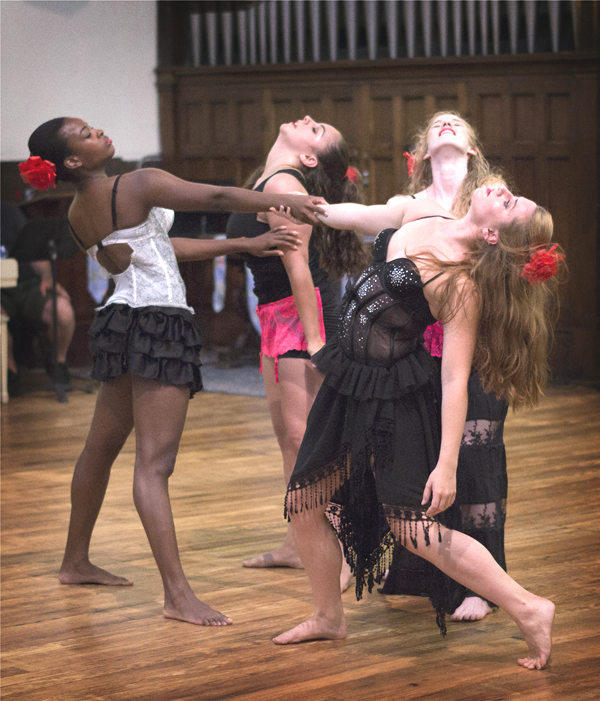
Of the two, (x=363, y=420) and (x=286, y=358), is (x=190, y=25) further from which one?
(x=363, y=420)

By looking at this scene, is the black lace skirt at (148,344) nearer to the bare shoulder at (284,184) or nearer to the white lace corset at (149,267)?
the white lace corset at (149,267)

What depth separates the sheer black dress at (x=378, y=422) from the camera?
101 inches

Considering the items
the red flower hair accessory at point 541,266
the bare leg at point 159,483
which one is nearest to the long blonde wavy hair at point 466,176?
the red flower hair accessory at point 541,266

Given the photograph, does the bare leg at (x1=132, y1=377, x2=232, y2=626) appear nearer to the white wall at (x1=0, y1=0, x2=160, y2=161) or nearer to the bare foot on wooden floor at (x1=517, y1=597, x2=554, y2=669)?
the bare foot on wooden floor at (x1=517, y1=597, x2=554, y2=669)

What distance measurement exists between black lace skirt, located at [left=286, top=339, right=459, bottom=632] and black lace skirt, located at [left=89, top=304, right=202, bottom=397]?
0.45m

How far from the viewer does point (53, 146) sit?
296 centimetres

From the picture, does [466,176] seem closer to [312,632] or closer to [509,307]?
[509,307]

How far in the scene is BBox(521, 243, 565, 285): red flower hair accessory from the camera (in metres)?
2.48

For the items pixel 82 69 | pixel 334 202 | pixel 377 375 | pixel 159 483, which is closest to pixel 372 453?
pixel 377 375

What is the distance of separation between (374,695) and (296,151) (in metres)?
1.69

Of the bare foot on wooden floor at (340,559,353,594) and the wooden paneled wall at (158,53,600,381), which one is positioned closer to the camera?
the bare foot on wooden floor at (340,559,353,594)

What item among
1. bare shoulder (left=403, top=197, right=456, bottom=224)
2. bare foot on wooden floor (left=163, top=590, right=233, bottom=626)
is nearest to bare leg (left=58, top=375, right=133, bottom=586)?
bare foot on wooden floor (left=163, top=590, right=233, bottom=626)

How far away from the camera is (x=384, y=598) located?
124 inches

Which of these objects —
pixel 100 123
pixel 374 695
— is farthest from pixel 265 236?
pixel 100 123
